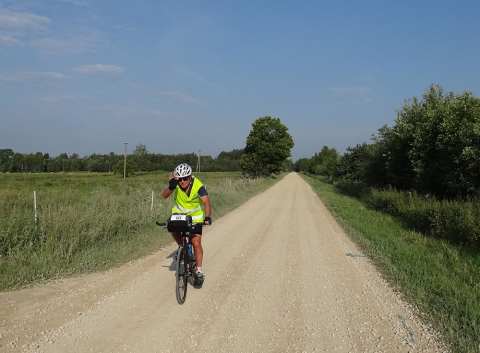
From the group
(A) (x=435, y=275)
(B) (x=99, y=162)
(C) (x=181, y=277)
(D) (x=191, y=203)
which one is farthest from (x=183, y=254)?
(B) (x=99, y=162)

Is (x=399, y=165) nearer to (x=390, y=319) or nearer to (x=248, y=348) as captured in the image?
(x=390, y=319)

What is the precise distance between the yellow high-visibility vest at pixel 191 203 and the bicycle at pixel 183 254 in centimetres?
24

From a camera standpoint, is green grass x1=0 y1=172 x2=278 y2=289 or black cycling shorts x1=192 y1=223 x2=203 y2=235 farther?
green grass x1=0 y1=172 x2=278 y2=289

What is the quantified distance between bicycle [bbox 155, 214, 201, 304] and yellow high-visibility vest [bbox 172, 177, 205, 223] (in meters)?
0.24

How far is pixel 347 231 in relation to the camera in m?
12.9

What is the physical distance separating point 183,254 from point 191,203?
812 mm

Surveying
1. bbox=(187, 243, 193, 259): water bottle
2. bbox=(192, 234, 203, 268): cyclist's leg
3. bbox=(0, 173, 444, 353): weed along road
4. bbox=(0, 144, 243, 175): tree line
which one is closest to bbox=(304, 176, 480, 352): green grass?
bbox=(0, 173, 444, 353): weed along road

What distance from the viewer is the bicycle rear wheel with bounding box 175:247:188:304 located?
5562 millimetres

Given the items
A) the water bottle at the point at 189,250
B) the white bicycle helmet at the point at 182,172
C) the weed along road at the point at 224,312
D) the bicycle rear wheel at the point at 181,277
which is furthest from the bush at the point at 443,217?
the white bicycle helmet at the point at 182,172

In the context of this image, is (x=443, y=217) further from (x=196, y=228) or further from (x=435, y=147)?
(x=196, y=228)

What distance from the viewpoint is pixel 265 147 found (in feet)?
178

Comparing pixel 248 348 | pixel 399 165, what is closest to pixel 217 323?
pixel 248 348

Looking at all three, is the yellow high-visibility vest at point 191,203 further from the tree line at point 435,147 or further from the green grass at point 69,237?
the tree line at point 435,147

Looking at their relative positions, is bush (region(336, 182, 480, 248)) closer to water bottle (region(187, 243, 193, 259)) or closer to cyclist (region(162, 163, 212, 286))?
cyclist (region(162, 163, 212, 286))
